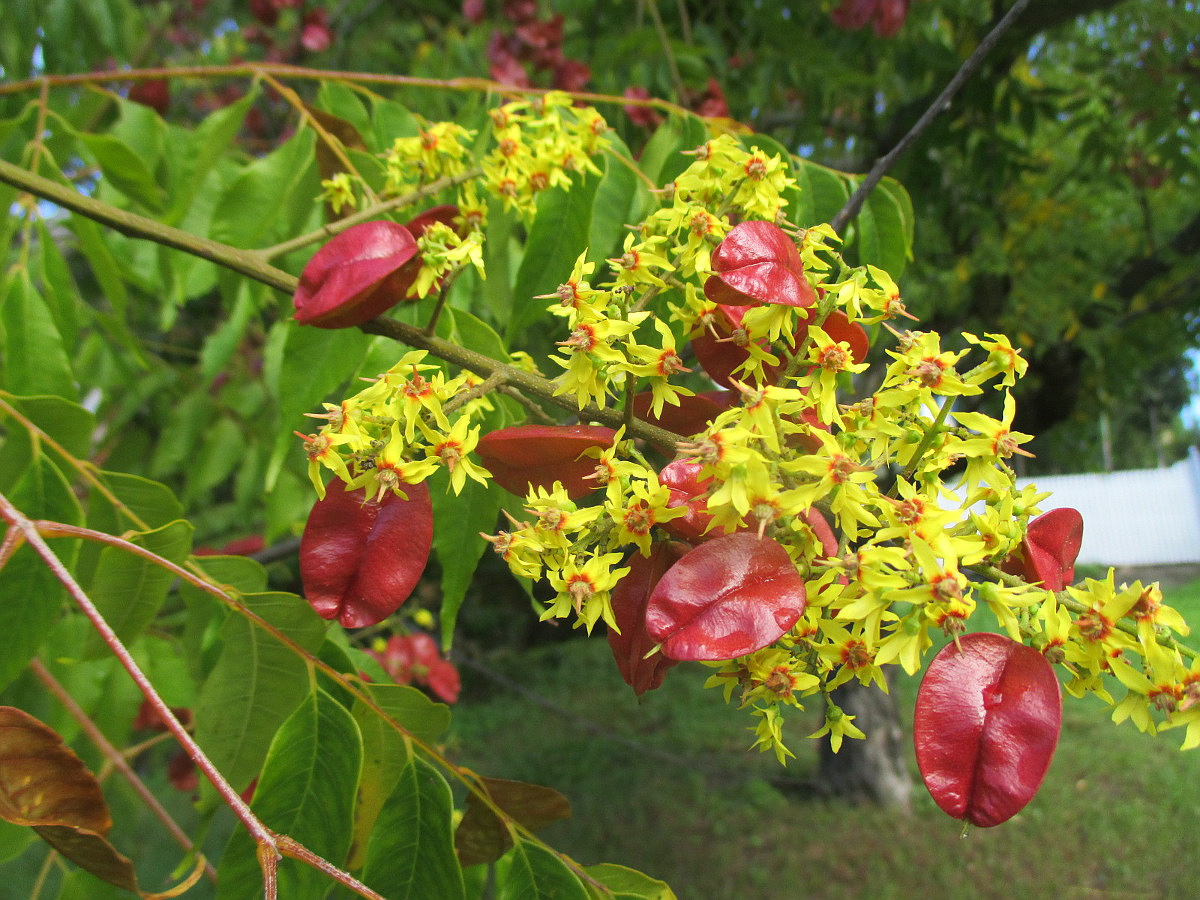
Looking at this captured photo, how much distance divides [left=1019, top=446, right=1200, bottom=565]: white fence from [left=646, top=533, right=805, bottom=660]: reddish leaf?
7036 mm

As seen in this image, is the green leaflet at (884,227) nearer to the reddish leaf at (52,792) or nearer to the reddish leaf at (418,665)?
the reddish leaf at (52,792)

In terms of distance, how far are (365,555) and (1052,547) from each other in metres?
0.62

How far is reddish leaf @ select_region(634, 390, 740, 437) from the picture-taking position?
82 centimetres

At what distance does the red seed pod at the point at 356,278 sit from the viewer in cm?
89

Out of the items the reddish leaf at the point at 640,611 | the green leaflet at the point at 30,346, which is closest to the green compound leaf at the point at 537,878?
the reddish leaf at the point at 640,611

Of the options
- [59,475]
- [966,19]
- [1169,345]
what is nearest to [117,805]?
[59,475]

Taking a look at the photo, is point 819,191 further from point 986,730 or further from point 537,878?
point 537,878

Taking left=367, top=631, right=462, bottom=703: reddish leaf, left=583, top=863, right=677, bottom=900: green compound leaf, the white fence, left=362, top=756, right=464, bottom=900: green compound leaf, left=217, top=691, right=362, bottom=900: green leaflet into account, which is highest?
left=217, top=691, right=362, bottom=900: green leaflet

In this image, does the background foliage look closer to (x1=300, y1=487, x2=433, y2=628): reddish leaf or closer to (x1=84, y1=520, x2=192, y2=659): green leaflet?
(x1=84, y1=520, x2=192, y2=659): green leaflet

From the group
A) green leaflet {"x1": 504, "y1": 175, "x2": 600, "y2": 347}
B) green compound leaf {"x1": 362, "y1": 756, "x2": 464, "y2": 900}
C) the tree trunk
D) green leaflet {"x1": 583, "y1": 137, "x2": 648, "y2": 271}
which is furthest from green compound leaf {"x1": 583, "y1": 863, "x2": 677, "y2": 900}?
the tree trunk

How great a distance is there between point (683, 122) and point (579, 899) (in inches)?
47.7

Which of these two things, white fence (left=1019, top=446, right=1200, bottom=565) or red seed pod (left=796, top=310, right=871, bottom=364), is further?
white fence (left=1019, top=446, right=1200, bottom=565)

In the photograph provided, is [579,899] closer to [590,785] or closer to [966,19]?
[966,19]

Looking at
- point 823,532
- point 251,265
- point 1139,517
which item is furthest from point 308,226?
point 1139,517
